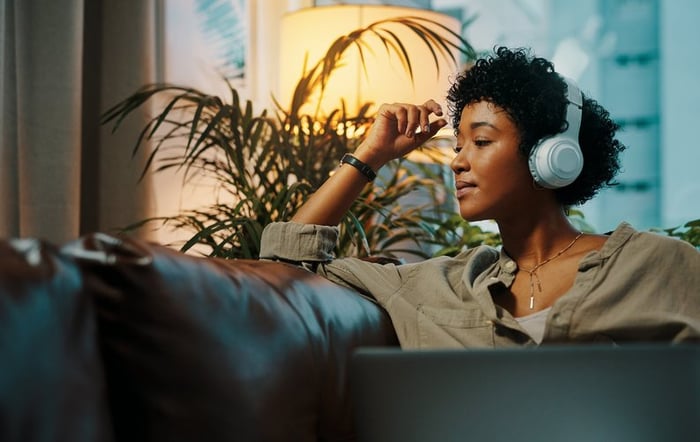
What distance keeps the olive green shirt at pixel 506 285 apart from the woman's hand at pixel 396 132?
0.19 meters

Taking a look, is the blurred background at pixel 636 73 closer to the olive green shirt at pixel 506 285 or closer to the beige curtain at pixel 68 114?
the beige curtain at pixel 68 114

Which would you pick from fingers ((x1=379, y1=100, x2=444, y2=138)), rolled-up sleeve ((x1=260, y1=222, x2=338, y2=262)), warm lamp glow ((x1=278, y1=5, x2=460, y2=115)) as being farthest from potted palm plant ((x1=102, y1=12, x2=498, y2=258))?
rolled-up sleeve ((x1=260, y1=222, x2=338, y2=262))

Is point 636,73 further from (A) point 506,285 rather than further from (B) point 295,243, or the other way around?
(B) point 295,243

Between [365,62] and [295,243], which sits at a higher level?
[365,62]

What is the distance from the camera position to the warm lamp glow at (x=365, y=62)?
2.64 meters

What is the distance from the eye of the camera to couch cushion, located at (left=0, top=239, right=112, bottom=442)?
2.78ft

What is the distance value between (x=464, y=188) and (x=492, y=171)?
0.06 metres

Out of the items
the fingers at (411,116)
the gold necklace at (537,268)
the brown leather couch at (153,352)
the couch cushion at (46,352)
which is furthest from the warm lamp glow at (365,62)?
the couch cushion at (46,352)

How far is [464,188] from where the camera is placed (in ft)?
5.56

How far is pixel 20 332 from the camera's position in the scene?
2.84ft

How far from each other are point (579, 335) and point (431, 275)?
0.29m

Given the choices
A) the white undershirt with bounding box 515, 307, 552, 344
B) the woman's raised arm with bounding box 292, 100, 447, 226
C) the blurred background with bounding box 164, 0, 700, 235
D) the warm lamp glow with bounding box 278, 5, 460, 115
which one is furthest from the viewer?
the blurred background with bounding box 164, 0, 700, 235

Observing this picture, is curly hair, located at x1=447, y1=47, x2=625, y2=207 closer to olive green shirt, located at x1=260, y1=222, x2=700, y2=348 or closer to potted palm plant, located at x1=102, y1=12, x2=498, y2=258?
olive green shirt, located at x1=260, y1=222, x2=700, y2=348

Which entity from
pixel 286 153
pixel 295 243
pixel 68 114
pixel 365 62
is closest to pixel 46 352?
pixel 295 243
